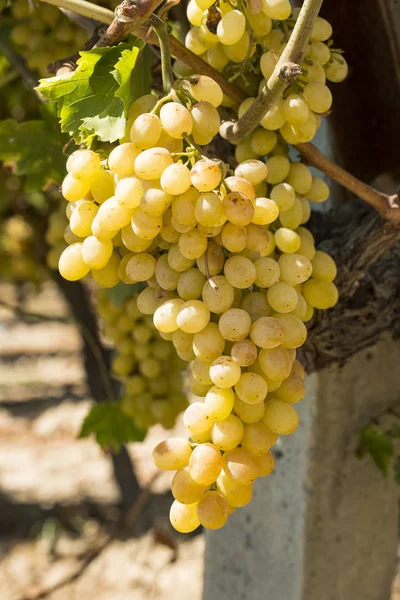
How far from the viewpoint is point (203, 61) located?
698 millimetres

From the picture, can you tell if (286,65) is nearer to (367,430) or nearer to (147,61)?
(147,61)

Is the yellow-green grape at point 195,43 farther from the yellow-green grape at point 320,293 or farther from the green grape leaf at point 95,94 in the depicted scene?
the yellow-green grape at point 320,293

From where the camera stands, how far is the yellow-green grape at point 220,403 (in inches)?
23.4

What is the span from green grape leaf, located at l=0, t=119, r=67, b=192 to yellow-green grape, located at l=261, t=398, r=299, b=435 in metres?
0.58

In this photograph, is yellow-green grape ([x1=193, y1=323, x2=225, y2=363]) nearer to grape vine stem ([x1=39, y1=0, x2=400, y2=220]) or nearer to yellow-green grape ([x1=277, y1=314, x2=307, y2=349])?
yellow-green grape ([x1=277, y1=314, x2=307, y2=349])

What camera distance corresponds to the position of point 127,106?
25.5 inches

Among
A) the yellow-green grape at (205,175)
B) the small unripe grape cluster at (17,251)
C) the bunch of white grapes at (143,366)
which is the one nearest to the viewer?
the yellow-green grape at (205,175)

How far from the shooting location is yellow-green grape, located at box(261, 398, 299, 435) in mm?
611

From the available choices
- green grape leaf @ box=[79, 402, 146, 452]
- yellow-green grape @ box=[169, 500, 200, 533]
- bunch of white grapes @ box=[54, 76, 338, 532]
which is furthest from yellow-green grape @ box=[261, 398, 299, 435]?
green grape leaf @ box=[79, 402, 146, 452]

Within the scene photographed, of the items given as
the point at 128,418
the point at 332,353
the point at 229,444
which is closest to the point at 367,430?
the point at 332,353

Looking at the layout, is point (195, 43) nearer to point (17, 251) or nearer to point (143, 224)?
point (143, 224)

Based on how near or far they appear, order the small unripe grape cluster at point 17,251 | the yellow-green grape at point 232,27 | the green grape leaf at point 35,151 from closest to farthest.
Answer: the yellow-green grape at point 232,27, the green grape leaf at point 35,151, the small unripe grape cluster at point 17,251

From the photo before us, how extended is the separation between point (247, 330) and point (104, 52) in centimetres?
31

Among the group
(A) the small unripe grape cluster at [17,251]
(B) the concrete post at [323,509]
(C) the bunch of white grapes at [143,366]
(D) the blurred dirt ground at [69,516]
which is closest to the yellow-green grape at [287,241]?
(B) the concrete post at [323,509]
